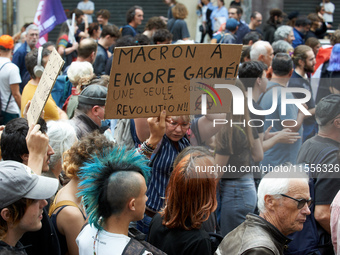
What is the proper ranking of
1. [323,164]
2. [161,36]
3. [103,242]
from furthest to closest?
[161,36], [323,164], [103,242]

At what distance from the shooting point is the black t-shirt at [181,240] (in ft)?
10.1

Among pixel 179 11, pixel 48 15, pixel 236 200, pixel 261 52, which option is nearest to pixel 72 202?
pixel 236 200

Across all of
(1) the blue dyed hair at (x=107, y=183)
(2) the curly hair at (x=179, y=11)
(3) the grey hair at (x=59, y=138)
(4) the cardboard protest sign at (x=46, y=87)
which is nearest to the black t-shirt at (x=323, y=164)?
(1) the blue dyed hair at (x=107, y=183)

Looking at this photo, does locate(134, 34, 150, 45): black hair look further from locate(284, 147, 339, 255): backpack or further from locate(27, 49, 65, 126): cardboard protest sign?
locate(284, 147, 339, 255): backpack

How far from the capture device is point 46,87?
141 inches

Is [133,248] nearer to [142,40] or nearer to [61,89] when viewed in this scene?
[61,89]

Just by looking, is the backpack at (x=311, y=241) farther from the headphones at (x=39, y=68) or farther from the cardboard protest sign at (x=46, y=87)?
the headphones at (x=39, y=68)

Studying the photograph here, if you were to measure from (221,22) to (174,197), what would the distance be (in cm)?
911

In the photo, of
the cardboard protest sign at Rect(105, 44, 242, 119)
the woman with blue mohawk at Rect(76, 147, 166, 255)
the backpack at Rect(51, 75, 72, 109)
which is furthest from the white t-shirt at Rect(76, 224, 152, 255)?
the backpack at Rect(51, 75, 72, 109)

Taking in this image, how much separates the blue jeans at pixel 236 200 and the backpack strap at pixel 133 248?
1800 mm

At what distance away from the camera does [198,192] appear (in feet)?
10.6

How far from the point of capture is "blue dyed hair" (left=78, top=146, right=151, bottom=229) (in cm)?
279

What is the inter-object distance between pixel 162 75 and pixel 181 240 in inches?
44.3

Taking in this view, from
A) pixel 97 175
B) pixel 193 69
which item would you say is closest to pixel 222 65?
pixel 193 69
